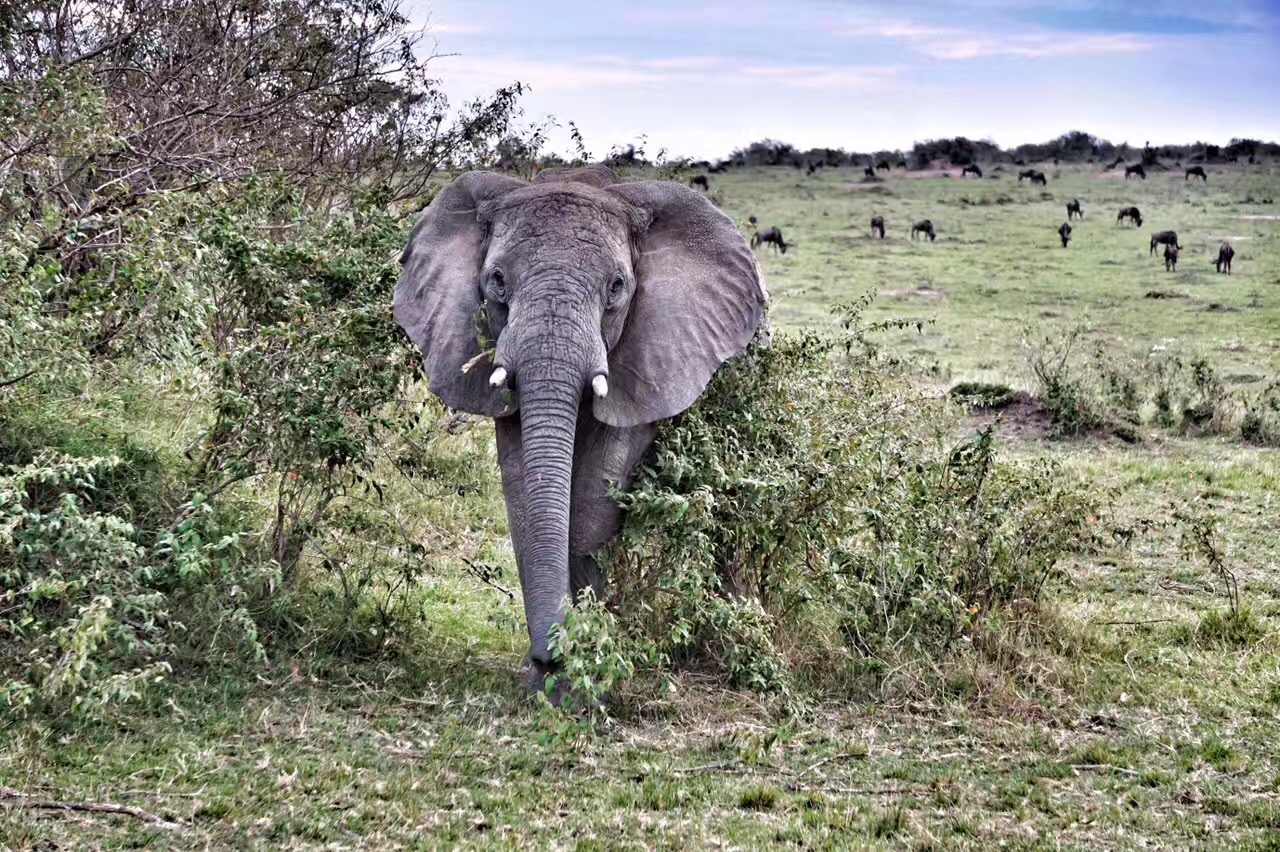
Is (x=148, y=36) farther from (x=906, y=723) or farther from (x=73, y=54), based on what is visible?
(x=906, y=723)

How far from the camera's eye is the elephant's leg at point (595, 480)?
758 centimetres

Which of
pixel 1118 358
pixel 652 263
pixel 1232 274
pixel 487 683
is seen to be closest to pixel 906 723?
pixel 487 683

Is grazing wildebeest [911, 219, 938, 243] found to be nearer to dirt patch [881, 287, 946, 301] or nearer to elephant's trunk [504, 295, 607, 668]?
dirt patch [881, 287, 946, 301]

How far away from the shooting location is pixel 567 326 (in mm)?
7070

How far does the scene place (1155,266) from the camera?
3216 centimetres

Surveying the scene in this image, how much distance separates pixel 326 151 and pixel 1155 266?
24.1 meters

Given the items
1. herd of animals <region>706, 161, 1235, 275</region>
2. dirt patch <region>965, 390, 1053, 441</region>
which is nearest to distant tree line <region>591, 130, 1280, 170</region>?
herd of animals <region>706, 161, 1235, 275</region>

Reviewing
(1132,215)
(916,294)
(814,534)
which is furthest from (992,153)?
(814,534)

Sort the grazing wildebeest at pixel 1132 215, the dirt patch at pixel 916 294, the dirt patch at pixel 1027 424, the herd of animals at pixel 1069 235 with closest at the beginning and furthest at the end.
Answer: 1. the dirt patch at pixel 1027 424
2. the dirt patch at pixel 916 294
3. the herd of animals at pixel 1069 235
4. the grazing wildebeest at pixel 1132 215

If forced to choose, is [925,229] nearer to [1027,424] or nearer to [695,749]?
[1027,424]

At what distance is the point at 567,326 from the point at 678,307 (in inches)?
37.7

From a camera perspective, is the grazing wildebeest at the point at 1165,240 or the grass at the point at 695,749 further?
the grazing wildebeest at the point at 1165,240

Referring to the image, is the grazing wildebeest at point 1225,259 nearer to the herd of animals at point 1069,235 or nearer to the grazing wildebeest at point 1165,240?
the herd of animals at point 1069,235

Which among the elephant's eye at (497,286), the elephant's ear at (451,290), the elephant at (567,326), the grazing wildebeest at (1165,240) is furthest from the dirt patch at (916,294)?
the elephant's eye at (497,286)
